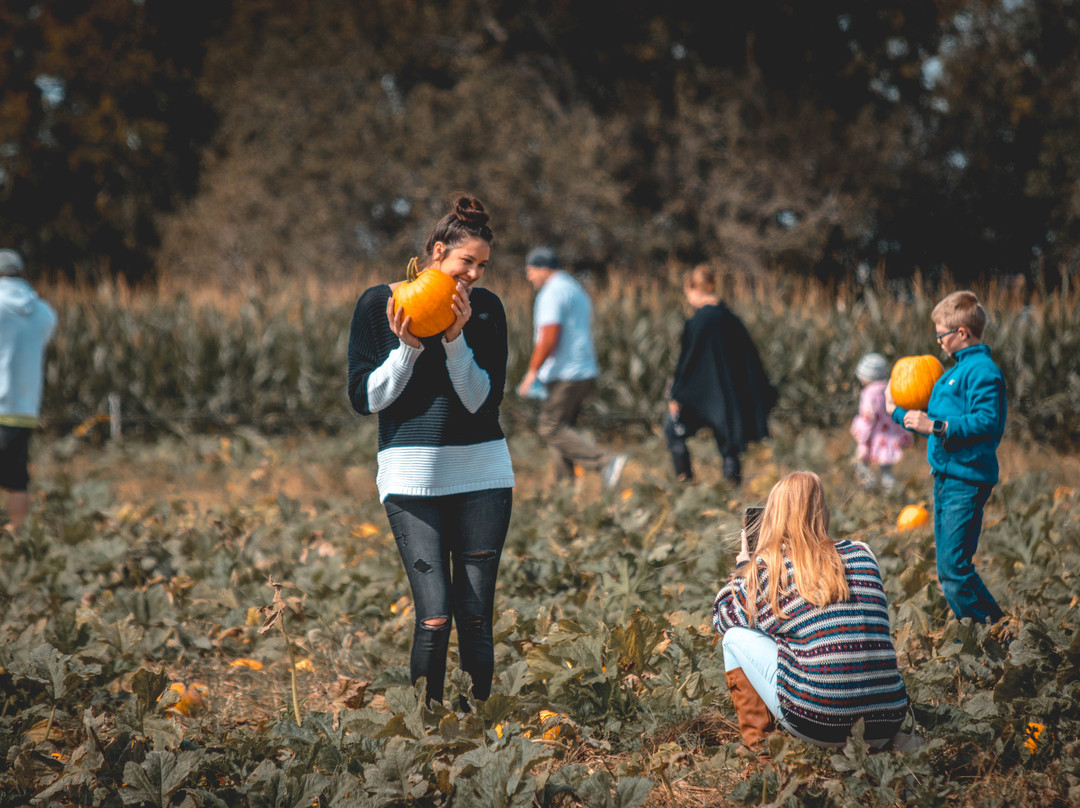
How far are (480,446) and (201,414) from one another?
9361mm

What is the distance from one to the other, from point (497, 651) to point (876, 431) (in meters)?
3.94

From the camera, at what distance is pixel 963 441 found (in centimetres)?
372

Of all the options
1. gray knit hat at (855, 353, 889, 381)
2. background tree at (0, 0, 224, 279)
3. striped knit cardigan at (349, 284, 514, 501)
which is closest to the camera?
striped knit cardigan at (349, 284, 514, 501)

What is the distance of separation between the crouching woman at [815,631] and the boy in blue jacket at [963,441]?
40.7 inches

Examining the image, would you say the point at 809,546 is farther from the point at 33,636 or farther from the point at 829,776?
the point at 33,636

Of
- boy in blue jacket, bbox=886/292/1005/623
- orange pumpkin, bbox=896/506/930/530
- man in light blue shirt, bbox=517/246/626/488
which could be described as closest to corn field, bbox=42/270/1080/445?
man in light blue shirt, bbox=517/246/626/488

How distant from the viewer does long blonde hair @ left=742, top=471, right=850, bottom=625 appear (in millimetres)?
2775

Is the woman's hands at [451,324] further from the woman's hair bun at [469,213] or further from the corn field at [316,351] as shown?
the corn field at [316,351]

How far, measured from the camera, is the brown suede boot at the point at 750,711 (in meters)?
2.98

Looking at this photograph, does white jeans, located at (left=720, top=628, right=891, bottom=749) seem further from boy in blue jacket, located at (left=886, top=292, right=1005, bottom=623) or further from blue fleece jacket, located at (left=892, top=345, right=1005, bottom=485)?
blue fleece jacket, located at (left=892, top=345, right=1005, bottom=485)

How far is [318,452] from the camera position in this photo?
31.5 feet

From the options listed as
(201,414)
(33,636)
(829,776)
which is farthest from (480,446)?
(201,414)

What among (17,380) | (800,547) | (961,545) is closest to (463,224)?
(800,547)

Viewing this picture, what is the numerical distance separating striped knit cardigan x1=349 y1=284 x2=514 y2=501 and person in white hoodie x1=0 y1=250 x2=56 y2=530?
384 cm
